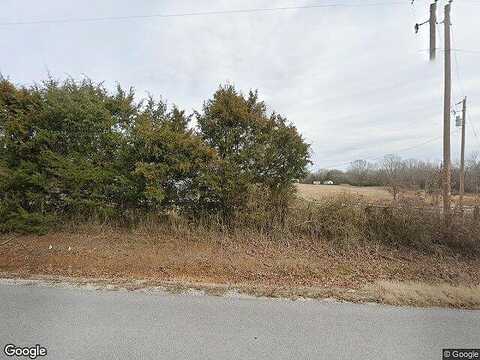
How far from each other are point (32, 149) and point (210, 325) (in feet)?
24.0

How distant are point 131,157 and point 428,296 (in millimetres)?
7066

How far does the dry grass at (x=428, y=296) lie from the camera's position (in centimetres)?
445

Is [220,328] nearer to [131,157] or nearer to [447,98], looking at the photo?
[131,157]

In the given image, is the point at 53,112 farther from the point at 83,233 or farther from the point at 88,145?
the point at 83,233

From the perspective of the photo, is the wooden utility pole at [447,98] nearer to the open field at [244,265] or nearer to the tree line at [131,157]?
Result: the open field at [244,265]

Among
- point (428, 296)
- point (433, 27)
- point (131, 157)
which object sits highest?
point (433, 27)

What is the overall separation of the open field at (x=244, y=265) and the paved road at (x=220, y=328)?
555mm

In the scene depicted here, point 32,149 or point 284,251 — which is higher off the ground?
point 32,149

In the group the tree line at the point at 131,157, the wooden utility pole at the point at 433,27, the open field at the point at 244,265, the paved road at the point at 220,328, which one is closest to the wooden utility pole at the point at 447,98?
the wooden utility pole at the point at 433,27

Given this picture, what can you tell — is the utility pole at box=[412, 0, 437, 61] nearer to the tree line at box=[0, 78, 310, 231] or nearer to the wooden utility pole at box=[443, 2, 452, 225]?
the wooden utility pole at box=[443, 2, 452, 225]

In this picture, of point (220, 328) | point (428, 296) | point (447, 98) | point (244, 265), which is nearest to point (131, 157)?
point (244, 265)

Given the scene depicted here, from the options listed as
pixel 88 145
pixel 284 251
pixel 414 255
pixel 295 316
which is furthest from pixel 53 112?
pixel 414 255

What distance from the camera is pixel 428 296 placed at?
463cm

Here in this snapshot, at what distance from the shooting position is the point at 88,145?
26.0 feet
